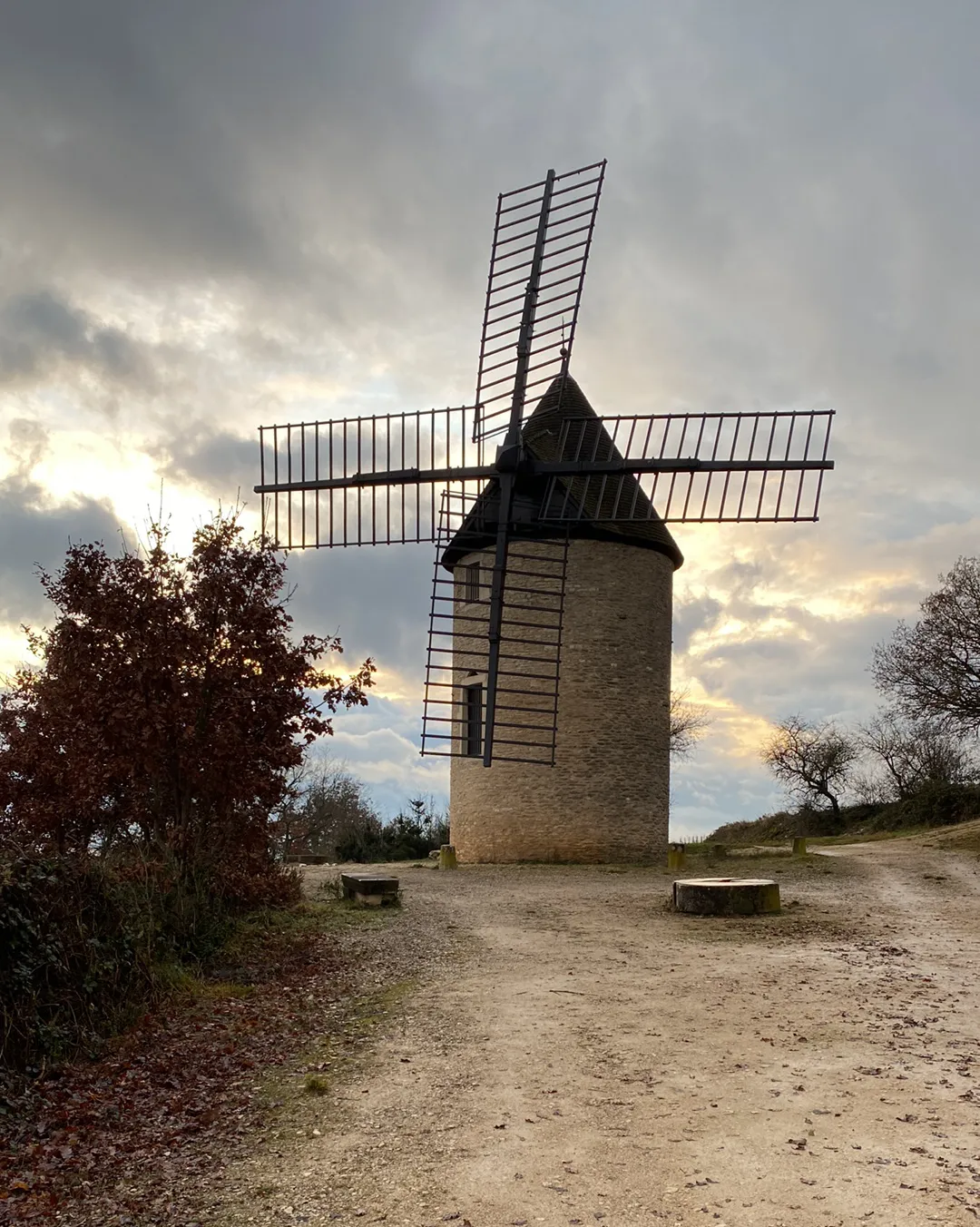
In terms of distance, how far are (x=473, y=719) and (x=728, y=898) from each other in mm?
10495

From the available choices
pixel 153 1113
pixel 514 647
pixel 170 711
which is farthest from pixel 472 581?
pixel 153 1113

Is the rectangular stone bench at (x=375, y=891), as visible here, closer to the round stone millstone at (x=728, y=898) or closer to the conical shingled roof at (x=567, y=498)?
the round stone millstone at (x=728, y=898)

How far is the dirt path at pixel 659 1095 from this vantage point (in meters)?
5.23

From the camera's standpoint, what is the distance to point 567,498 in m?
20.1

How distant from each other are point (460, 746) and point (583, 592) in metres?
4.61

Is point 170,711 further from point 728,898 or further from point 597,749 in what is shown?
point 597,749

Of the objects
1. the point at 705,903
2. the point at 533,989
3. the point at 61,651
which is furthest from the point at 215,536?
the point at 705,903

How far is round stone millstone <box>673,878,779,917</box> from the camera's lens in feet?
43.9

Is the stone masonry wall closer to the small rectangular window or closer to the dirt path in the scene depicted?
the small rectangular window

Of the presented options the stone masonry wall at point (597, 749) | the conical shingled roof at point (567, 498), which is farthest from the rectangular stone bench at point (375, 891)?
the stone masonry wall at point (597, 749)

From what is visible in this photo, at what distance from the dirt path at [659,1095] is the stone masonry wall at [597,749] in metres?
9.67

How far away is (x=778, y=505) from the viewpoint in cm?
1836

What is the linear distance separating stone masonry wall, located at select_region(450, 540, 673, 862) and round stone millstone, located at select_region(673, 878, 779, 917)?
775 cm

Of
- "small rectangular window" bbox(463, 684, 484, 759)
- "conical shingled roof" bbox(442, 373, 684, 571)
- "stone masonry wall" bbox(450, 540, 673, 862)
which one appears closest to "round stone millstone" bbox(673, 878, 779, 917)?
"conical shingled roof" bbox(442, 373, 684, 571)
